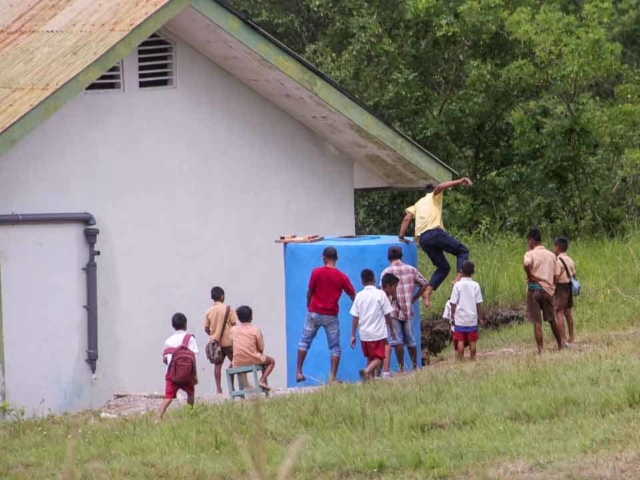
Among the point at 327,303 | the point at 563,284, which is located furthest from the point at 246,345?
the point at 563,284

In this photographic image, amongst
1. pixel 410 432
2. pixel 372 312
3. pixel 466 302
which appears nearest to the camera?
pixel 410 432

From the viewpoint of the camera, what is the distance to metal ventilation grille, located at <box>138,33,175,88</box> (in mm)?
13664

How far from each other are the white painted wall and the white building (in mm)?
17

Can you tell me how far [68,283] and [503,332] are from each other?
5.91 m

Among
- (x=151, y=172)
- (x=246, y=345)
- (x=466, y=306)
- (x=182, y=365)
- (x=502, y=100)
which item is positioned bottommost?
(x=182, y=365)

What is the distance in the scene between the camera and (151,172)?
13.7 m

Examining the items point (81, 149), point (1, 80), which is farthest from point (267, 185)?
point (1, 80)

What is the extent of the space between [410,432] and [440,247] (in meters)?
4.97

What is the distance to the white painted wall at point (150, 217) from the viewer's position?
12.6 metres

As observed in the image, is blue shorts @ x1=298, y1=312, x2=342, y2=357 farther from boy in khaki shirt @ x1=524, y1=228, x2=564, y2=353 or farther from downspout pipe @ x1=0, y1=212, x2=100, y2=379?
downspout pipe @ x1=0, y1=212, x2=100, y2=379

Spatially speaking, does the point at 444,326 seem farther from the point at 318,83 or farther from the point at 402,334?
the point at 318,83

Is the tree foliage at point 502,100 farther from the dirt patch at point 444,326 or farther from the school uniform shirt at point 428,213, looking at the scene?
the school uniform shirt at point 428,213

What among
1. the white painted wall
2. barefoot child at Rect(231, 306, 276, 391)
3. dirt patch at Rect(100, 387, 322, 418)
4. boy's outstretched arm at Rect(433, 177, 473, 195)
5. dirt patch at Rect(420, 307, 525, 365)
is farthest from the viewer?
dirt patch at Rect(420, 307, 525, 365)

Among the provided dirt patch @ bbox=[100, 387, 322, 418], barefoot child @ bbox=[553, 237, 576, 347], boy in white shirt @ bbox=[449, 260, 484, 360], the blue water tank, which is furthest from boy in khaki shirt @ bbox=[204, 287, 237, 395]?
barefoot child @ bbox=[553, 237, 576, 347]
